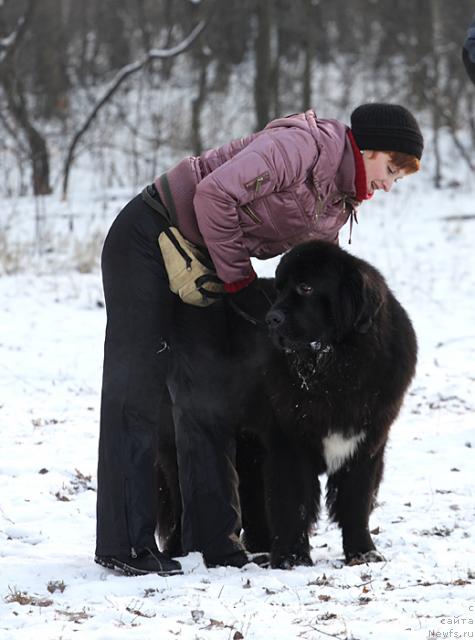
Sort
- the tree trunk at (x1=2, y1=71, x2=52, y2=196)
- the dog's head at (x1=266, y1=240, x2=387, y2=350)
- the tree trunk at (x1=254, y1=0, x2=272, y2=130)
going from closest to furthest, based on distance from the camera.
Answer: the dog's head at (x1=266, y1=240, x2=387, y2=350) → the tree trunk at (x1=2, y1=71, x2=52, y2=196) → the tree trunk at (x1=254, y1=0, x2=272, y2=130)

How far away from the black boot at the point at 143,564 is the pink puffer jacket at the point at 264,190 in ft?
3.48

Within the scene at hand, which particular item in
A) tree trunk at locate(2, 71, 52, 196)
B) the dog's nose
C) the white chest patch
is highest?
tree trunk at locate(2, 71, 52, 196)

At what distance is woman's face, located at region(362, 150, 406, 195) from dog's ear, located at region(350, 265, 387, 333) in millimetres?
335

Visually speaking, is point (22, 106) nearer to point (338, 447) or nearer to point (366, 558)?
point (338, 447)

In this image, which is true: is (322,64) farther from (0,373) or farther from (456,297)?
(0,373)

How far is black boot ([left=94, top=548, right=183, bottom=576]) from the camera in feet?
11.1

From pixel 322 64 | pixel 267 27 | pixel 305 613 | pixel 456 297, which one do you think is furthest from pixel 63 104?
pixel 305 613

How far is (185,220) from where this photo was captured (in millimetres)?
3402

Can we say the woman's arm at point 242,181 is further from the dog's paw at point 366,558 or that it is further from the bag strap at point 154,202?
the dog's paw at point 366,558

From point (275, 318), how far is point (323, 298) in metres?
0.22

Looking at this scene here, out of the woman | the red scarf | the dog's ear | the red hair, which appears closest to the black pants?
the woman

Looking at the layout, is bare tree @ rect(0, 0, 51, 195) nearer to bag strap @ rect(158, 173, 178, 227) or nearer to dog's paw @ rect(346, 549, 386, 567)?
bag strap @ rect(158, 173, 178, 227)

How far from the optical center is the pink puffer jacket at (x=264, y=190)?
10.4ft

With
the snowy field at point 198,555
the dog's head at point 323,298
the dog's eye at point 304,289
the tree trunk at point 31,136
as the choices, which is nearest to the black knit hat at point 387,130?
the dog's head at point 323,298
